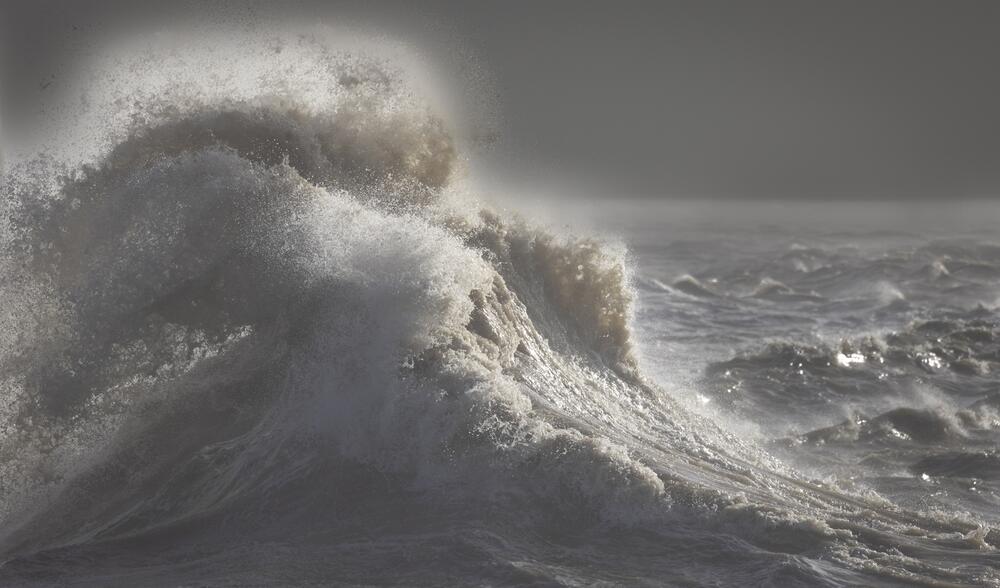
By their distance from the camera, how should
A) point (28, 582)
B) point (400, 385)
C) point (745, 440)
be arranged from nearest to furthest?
point (28, 582) < point (400, 385) < point (745, 440)

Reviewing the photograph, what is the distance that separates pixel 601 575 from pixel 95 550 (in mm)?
2816

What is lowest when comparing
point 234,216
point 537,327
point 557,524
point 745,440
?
point 557,524

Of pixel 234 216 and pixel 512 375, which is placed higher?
pixel 234 216

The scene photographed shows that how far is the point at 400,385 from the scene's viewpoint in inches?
213

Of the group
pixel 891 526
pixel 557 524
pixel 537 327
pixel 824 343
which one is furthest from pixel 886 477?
pixel 824 343

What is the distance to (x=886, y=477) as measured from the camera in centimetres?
714

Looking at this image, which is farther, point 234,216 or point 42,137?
point 42,137

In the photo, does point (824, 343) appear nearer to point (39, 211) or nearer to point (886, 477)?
point (886, 477)

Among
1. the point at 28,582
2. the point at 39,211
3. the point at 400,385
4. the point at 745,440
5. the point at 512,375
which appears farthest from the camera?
the point at 745,440

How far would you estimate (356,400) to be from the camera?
5527 mm

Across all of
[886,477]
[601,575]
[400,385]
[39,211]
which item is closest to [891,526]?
[601,575]

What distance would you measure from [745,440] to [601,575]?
3995 mm

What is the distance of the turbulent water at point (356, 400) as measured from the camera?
15.3ft

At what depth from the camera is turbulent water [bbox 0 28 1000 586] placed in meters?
4.65
